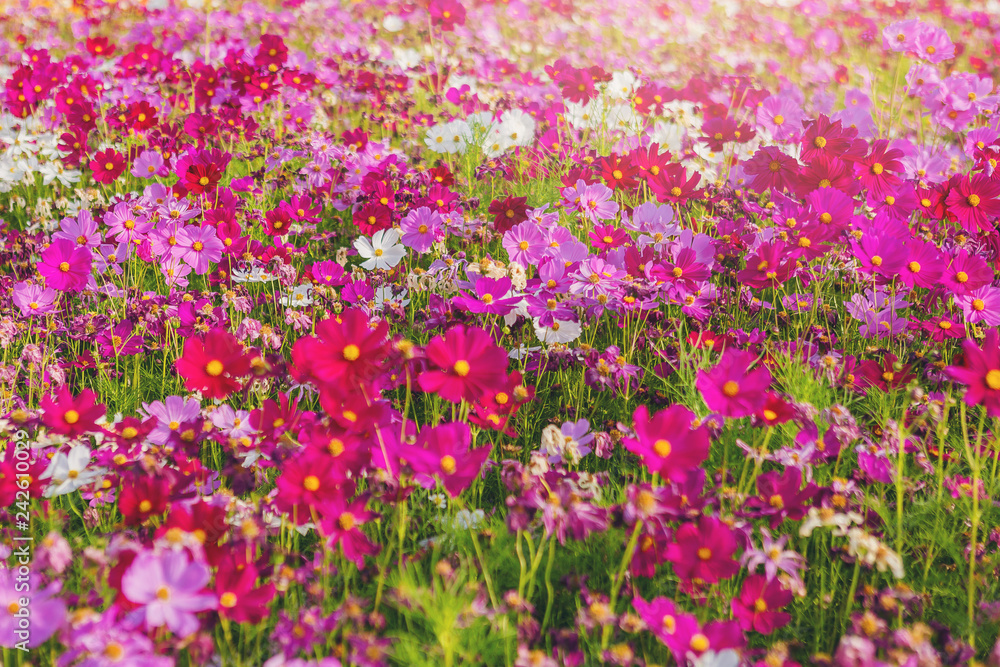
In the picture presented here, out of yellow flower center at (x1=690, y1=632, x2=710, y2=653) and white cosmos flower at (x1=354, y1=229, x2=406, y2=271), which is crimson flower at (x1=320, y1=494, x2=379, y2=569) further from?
white cosmos flower at (x1=354, y1=229, x2=406, y2=271)

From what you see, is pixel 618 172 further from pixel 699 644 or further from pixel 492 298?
pixel 699 644

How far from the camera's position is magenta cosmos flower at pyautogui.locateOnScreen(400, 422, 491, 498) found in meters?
1.07

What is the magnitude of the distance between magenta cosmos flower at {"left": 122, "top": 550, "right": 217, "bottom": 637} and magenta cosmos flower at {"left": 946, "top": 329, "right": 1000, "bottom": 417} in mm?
1162

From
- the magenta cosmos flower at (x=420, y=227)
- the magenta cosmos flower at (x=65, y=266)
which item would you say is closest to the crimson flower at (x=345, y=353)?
the magenta cosmos flower at (x=420, y=227)

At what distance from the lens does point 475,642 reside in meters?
1.03

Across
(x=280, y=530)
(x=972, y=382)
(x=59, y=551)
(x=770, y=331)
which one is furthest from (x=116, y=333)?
(x=972, y=382)

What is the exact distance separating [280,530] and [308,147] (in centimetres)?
156

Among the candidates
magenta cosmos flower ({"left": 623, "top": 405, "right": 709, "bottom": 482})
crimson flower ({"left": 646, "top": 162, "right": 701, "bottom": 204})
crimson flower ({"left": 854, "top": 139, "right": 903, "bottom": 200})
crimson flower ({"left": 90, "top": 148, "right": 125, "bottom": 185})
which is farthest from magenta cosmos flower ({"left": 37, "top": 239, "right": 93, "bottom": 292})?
crimson flower ({"left": 854, "top": 139, "right": 903, "bottom": 200})

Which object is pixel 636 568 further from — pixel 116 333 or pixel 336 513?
pixel 116 333

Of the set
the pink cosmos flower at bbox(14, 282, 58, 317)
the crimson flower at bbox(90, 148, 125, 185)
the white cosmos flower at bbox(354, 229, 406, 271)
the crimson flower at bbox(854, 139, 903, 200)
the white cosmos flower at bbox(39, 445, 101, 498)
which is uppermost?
the crimson flower at bbox(854, 139, 903, 200)

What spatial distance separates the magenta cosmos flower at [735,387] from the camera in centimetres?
115

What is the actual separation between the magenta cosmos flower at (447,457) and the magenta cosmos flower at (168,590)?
0.33 meters

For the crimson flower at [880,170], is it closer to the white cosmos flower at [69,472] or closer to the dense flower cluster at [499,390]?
the dense flower cluster at [499,390]

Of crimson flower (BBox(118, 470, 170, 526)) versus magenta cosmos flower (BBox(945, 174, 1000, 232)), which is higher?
magenta cosmos flower (BBox(945, 174, 1000, 232))
